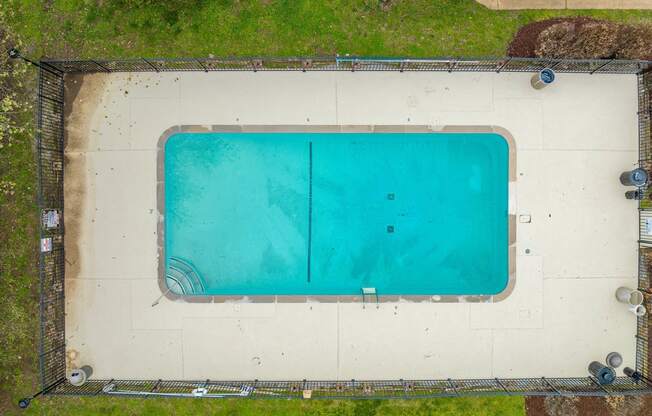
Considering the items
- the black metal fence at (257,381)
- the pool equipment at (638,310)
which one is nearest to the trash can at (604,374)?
the black metal fence at (257,381)

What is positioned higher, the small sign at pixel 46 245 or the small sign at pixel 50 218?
the small sign at pixel 50 218

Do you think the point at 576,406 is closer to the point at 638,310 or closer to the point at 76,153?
the point at 638,310

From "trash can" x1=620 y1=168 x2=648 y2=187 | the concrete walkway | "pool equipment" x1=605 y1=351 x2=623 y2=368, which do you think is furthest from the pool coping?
the concrete walkway

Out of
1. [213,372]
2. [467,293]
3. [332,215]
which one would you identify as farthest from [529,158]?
[213,372]

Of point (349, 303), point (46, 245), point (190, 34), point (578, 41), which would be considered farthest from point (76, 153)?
point (578, 41)

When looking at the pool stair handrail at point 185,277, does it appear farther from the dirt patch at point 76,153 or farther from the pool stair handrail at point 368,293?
the pool stair handrail at point 368,293

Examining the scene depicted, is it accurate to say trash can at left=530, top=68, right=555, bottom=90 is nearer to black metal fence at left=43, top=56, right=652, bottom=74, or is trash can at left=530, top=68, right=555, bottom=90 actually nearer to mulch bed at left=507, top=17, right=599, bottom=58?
black metal fence at left=43, top=56, right=652, bottom=74
